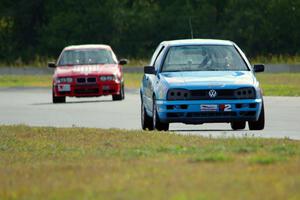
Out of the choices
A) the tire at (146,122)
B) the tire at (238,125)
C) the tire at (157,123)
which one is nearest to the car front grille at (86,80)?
the tire at (146,122)

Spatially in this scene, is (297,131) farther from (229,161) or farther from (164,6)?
(164,6)

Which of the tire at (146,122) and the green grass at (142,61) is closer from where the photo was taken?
the tire at (146,122)

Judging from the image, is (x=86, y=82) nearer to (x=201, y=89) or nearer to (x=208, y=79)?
(x=208, y=79)

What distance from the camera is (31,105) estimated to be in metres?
34.8

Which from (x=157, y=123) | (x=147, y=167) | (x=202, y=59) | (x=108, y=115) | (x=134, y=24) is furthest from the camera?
(x=134, y=24)

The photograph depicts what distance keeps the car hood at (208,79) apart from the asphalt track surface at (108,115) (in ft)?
2.65

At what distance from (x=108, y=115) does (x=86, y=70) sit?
7.64 metres

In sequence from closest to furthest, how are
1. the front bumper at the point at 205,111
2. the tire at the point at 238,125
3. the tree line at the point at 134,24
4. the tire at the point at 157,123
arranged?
1. the front bumper at the point at 205,111
2. the tire at the point at 157,123
3. the tire at the point at 238,125
4. the tree line at the point at 134,24

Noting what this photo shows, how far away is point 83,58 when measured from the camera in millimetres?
37000

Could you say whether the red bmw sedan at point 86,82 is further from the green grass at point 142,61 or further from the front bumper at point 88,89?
the green grass at point 142,61

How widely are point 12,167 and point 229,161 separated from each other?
2381 millimetres

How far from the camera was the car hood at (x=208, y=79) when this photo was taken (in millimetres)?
21453

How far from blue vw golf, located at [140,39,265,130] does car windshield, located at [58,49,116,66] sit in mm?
14444

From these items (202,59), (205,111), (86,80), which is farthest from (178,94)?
(86,80)
